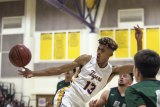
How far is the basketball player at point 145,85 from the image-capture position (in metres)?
2.24

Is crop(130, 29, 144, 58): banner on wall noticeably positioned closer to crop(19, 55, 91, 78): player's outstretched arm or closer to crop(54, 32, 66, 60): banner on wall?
crop(54, 32, 66, 60): banner on wall

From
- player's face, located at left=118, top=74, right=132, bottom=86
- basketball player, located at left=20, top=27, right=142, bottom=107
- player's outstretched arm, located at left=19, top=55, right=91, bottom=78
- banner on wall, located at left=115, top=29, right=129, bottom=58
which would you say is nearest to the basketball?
player's outstretched arm, located at left=19, top=55, right=91, bottom=78

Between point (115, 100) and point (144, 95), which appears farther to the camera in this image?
point (115, 100)

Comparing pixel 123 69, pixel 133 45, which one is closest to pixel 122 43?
pixel 133 45

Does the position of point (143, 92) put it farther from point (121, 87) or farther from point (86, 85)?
point (121, 87)

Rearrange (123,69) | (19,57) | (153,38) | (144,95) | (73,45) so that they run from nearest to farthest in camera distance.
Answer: (144,95)
(123,69)
(19,57)
(153,38)
(73,45)

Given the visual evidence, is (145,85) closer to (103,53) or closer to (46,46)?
(103,53)

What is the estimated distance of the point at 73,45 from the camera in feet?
38.8

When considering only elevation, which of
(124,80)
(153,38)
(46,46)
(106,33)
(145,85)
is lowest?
(124,80)

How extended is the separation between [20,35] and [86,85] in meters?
A: 8.87

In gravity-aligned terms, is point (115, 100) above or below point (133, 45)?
below

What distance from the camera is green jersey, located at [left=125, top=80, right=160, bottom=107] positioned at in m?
2.24

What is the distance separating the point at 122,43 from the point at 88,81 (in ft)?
23.4

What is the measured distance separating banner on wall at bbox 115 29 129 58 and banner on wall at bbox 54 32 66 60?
1.94m
